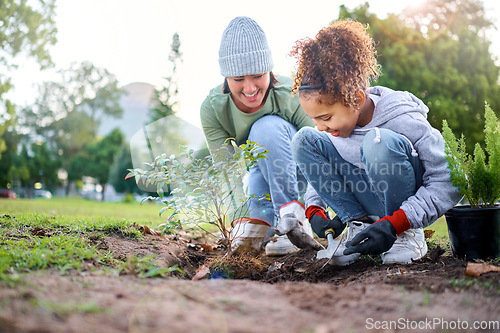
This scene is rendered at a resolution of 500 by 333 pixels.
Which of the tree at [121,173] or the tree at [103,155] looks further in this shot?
the tree at [103,155]

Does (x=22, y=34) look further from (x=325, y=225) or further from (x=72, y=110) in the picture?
(x=72, y=110)

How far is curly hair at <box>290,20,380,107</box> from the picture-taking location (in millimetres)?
2447

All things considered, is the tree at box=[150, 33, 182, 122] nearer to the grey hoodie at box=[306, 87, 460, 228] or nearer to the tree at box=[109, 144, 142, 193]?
the tree at box=[109, 144, 142, 193]

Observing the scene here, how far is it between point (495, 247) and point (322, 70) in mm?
1429

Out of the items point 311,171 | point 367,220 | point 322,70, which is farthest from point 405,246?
point 322,70

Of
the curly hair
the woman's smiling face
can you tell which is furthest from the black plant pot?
the woman's smiling face

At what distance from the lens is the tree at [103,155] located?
33938mm

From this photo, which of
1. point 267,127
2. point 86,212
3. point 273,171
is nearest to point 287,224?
point 273,171

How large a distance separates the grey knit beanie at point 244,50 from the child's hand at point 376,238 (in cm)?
155

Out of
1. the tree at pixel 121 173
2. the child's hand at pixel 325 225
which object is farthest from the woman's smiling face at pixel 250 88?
the tree at pixel 121 173

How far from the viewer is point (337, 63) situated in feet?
8.07

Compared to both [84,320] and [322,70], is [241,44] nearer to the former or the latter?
[322,70]

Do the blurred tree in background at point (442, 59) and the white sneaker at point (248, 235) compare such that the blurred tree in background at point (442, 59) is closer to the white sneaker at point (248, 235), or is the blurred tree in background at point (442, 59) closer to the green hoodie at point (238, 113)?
the green hoodie at point (238, 113)

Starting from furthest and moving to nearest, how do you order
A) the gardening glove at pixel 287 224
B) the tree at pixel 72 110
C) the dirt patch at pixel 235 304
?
the tree at pixel 72 110
the gardening glove at pixel 287 224
the dirt patch at pixel 235 304
